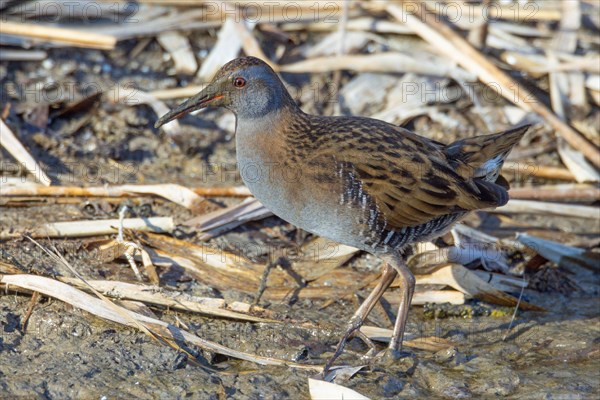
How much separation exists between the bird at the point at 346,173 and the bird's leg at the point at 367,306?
11mm

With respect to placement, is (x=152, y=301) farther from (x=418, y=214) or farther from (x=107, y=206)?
(x=418, y=214)

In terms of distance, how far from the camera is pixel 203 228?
4953 millimetres

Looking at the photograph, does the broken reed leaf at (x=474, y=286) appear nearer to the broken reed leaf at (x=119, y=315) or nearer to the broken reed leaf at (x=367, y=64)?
the broken reed leaf at (x=119, y=315)

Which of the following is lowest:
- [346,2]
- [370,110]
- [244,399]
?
[244,399]

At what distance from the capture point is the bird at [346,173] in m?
4.05

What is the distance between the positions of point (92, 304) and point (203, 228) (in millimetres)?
969

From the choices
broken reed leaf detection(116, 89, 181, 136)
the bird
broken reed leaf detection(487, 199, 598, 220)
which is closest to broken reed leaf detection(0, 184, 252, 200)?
broken reed leaf detection(116, 89, 181, 136)

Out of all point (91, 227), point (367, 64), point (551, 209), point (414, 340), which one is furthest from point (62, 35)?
point (551, 209)

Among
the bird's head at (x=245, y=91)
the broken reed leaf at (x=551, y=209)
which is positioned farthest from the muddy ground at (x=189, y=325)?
the bird's head at (x=245, y=91)

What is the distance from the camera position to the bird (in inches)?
159

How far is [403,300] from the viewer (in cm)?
435

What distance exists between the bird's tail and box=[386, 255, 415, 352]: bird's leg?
1.75 ft

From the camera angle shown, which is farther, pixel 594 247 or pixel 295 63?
pixel 295 63

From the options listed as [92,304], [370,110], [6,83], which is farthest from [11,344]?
[370,110]
